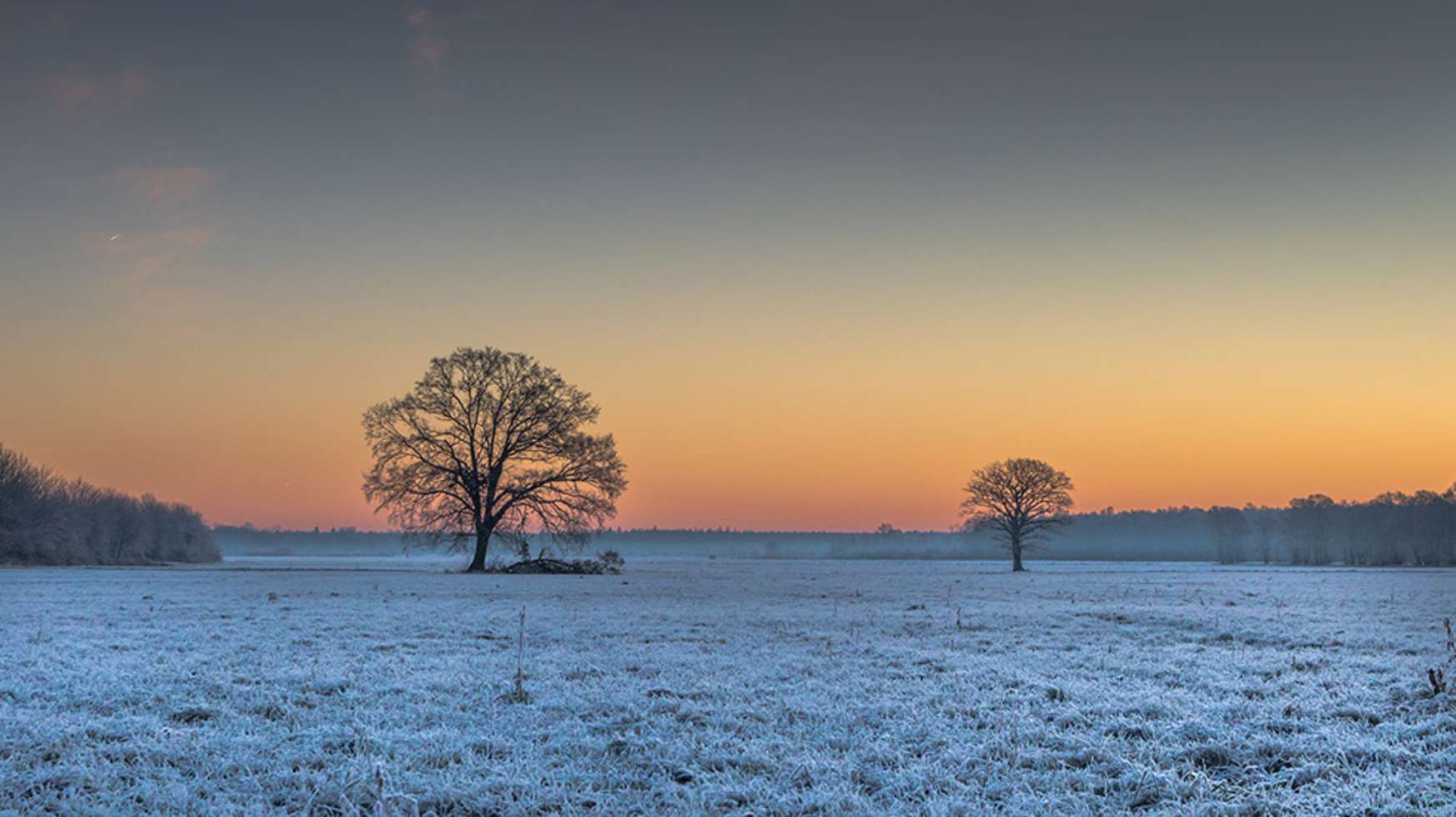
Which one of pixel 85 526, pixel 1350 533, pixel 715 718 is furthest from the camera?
pixel 1350 533

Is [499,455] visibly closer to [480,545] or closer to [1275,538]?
[480,545]

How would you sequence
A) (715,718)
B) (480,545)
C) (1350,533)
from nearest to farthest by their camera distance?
(715,718) < (480,545) < (1350,533)

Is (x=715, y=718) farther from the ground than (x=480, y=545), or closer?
farther from the ground

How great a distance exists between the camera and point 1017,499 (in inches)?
2714

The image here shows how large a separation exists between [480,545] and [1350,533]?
135642 mm

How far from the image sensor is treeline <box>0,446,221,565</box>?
59094mm

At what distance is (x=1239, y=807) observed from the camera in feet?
19.5

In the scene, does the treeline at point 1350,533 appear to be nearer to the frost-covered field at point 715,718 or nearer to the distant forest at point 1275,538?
the distant forest at point 1275,538

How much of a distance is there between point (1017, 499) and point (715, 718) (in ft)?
213

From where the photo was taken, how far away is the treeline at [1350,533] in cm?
10019

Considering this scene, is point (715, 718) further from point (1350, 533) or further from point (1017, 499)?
point (1350, 533)

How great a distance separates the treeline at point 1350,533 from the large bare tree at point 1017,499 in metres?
47.9

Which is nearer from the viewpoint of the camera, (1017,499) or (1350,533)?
(1017,499)

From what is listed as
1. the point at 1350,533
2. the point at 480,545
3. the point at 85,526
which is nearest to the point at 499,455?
the point at 480,545
